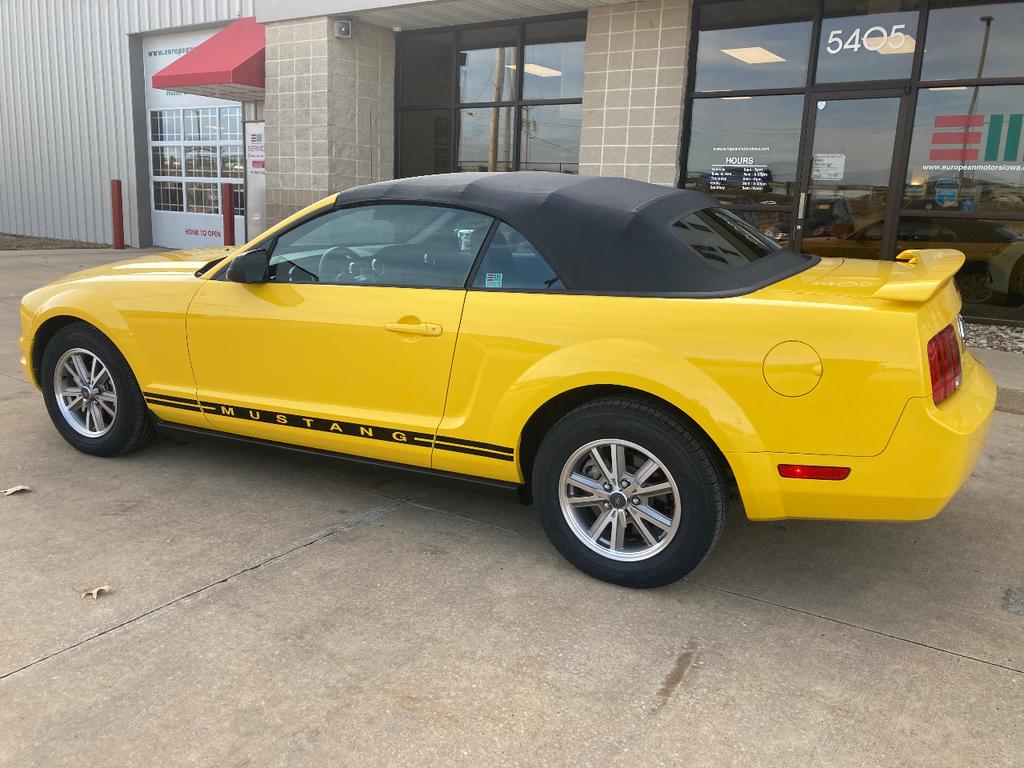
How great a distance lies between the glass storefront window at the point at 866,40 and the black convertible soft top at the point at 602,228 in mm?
6081

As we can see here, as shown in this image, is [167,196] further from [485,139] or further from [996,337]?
[996,337]

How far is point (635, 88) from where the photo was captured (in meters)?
9.73

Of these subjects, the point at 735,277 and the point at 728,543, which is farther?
the point at 728,543

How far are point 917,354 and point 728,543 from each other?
4.40ft

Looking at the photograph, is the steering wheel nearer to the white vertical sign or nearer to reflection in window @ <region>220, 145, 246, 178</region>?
the white vertical sign

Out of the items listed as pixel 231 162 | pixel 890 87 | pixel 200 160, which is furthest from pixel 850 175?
pixel 200 160

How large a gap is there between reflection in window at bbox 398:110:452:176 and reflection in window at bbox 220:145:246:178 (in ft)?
16.0

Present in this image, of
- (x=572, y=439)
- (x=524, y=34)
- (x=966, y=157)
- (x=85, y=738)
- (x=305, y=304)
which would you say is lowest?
(x=85, y=738)

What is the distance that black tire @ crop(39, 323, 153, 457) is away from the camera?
14.3ft

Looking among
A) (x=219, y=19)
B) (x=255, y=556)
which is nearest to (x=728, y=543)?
(x=255, y=556)

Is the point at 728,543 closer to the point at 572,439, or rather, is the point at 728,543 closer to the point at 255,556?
the point at 572,439

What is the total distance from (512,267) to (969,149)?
7.05 metres

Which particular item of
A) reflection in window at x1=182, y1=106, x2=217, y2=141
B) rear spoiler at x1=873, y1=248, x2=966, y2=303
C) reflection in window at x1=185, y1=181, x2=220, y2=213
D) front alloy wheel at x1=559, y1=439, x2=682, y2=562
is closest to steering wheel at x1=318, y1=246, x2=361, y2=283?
front alloy wheel at x1=559, y1=439, x2=682, y2=562

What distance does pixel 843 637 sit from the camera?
295 centimetres
